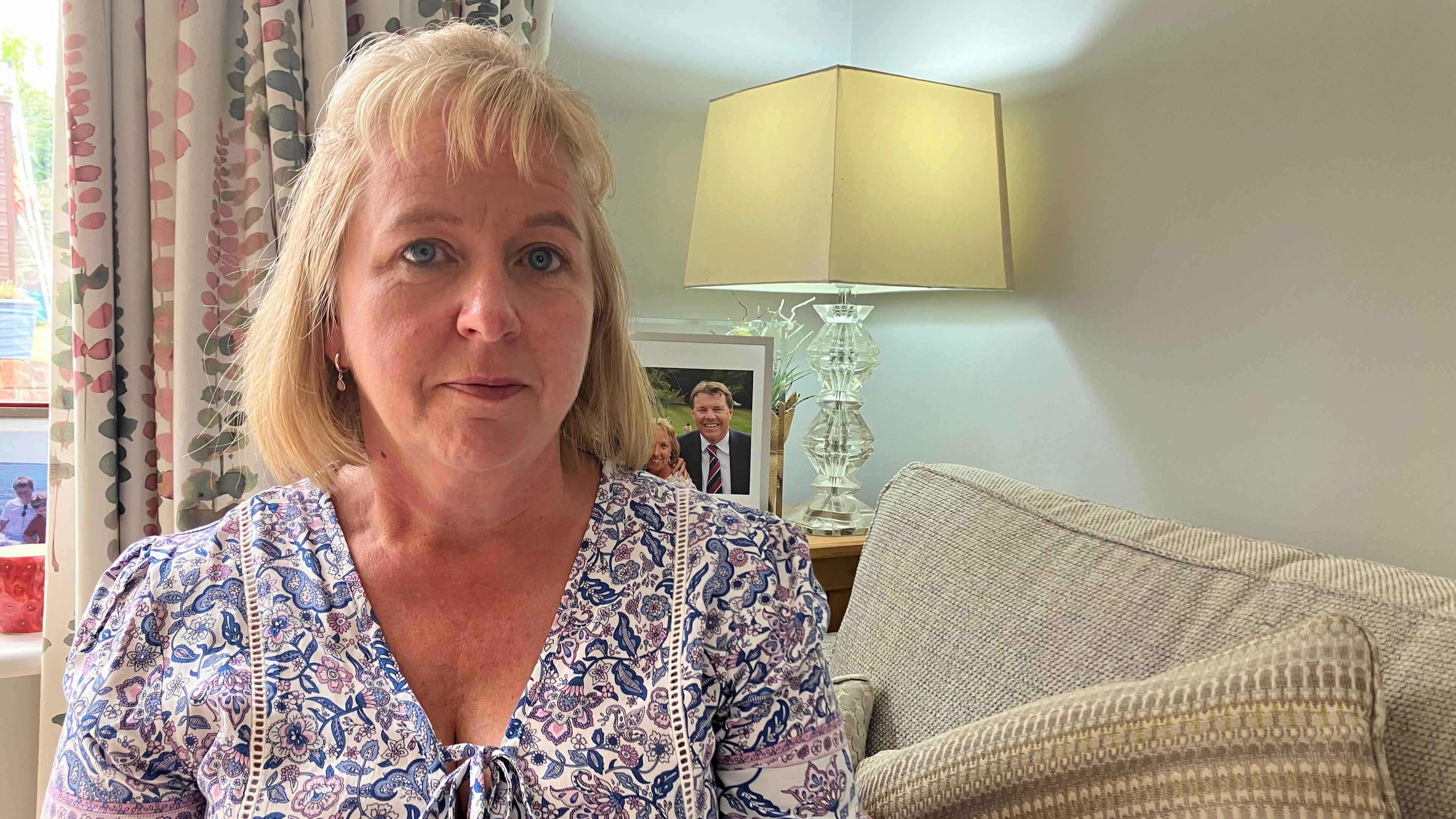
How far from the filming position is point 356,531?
3.08 feet

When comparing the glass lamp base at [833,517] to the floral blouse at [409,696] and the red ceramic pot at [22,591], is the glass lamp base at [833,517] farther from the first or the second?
the red ceramic pot at [22,591]

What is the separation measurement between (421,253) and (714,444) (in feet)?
3.34

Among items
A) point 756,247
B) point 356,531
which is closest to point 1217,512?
point 756,247

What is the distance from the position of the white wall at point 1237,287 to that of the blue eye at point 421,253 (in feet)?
3.33

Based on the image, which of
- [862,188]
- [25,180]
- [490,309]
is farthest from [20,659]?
[862,188]

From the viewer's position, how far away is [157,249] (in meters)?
1.59

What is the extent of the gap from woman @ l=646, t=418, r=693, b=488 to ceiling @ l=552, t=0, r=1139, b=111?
77 cm

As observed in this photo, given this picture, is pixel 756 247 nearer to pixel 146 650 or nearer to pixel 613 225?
pixel 613 225

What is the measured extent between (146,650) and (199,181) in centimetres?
101

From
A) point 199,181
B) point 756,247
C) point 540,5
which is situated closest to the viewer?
point 199,181

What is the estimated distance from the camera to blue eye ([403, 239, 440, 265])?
0.84 meters

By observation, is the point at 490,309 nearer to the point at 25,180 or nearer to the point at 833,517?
the point at 833,517

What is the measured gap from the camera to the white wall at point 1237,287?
45.8 inches

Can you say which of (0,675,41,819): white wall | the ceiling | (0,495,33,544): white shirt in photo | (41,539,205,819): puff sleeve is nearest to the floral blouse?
(41,539,205,819): puff sleeve
